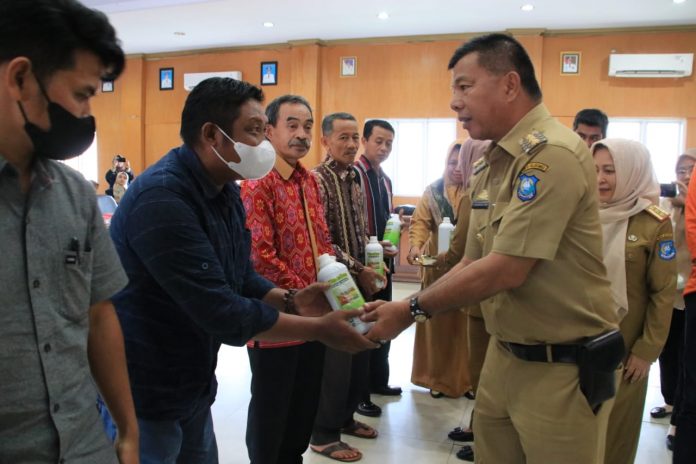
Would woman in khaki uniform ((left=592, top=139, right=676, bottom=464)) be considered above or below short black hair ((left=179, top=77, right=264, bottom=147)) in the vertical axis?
below

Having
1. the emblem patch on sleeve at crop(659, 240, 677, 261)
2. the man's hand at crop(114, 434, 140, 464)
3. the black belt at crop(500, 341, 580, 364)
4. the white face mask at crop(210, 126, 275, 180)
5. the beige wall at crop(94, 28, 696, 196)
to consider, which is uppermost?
the beige wall at crop(94, 28, 696, 196)

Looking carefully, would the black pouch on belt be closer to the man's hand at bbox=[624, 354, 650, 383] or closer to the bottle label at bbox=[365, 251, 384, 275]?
the man's hand at bbox=[624, 354, 650, 383]

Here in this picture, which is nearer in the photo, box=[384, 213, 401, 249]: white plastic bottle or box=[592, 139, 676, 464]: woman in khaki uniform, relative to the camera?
box=[592, 139, 676, 464]: woman in khaki uniform

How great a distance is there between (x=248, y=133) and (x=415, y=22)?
603 cm

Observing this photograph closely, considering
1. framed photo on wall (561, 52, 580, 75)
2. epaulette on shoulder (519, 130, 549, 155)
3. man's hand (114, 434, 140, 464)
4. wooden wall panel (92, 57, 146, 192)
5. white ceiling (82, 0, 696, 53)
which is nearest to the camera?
man's hand (114, 434, 140, 464)

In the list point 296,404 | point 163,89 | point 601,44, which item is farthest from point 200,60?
point 296,404

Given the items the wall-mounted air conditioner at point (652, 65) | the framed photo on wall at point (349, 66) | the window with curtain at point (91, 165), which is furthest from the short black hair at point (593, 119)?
the window with curtain at point (91, 165)

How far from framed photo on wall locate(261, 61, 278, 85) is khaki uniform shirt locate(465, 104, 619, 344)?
7225 millimetres

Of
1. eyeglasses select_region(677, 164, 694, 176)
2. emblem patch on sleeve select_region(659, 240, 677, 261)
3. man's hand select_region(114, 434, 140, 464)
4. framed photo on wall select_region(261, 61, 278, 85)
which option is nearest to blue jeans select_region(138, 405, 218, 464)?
man's hand select_region(114, 434, 140, 464)

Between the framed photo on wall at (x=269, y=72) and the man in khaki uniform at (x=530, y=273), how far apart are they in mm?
7074

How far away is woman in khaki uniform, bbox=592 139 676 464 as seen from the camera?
182 cm

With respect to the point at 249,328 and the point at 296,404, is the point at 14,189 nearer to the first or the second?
the point at 249,328

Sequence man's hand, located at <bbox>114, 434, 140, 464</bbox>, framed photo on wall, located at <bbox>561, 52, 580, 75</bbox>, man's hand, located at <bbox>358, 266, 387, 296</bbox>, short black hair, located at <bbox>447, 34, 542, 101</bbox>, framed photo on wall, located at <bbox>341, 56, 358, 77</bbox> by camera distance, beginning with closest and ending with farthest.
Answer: man's hand, located at <bbox>114, 434, 140, 464</bbox> < short black hair, located at <bbox>447, 34, 542, 101</bbox> < man's hand, located at <bbox>358, 266, 387, 296</bbox> < framed photo on wall, located at <bbox>561, 52, 580, 75</bbox> < framed photo on wall, located at <bbox>341, 56, 358, 77</bbox>

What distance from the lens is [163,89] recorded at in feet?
29.5
